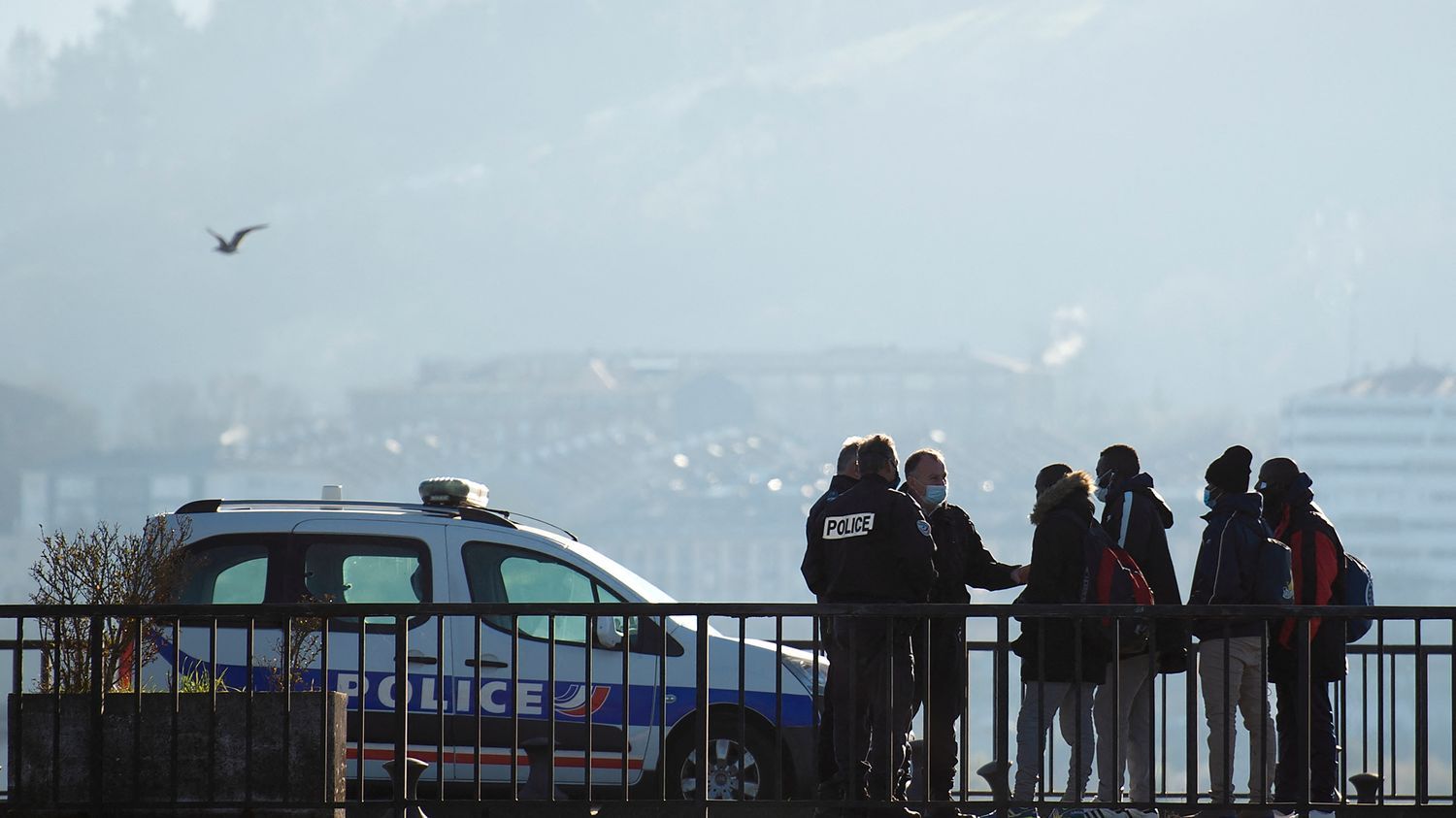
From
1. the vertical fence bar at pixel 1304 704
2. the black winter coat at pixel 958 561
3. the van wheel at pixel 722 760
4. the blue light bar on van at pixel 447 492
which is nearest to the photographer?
the vertical fence bar at pixel 1304 704

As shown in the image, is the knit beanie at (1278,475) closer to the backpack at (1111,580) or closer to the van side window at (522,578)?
the backpack at (1111,580)

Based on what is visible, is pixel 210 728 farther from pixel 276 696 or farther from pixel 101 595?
pixel 101 595

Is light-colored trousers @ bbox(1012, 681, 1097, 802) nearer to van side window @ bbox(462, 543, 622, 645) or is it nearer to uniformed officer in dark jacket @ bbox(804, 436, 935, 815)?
uniformed officer in dark jacket @ bbox(804, 436, 935, 815)

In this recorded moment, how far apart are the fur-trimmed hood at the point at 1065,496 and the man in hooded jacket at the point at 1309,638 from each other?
847mm

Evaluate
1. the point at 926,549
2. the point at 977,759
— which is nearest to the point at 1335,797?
the point at 926,549

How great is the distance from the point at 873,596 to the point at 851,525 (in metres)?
0.28

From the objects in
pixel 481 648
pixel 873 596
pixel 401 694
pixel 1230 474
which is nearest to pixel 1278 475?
pixel 1230 474

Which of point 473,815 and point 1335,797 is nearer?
point 473,815

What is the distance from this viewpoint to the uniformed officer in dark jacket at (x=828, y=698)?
7.59m

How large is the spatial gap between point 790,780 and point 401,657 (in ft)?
9.57

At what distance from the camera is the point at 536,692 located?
9.59m

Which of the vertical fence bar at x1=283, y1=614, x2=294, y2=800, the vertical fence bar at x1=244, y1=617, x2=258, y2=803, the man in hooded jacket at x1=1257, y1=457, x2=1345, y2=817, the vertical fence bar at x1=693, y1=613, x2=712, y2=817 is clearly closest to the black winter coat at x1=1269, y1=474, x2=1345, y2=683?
the man in hooded jacket at x1=1257, y1=457, x2=1345, y2=817

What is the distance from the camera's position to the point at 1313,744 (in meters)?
8.35

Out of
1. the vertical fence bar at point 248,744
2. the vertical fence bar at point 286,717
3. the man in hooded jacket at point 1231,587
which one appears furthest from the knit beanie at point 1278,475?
the vertical fence bar at point 248,744
